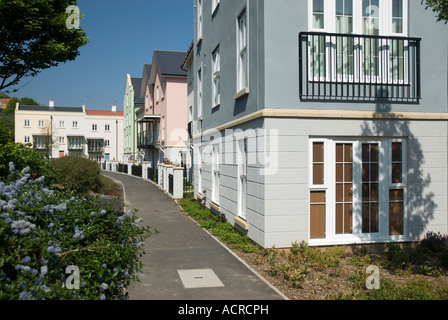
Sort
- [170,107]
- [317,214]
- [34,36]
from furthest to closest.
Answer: [170,107], [34,36], [317,214]

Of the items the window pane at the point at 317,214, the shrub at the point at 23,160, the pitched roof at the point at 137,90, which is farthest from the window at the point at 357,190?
the pitched roof at the point at 137,90

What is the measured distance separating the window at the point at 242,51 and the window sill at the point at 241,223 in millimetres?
3337

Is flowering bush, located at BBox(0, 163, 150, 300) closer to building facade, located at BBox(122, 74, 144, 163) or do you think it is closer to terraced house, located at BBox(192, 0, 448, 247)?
terraced house, located at BBox(192, 0, 448, 247)

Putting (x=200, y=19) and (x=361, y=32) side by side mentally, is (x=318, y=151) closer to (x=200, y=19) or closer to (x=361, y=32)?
(x=361, y=32)

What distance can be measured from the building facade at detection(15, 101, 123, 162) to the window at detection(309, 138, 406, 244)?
5975 centimetres

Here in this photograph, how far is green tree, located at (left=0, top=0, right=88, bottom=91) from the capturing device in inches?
455

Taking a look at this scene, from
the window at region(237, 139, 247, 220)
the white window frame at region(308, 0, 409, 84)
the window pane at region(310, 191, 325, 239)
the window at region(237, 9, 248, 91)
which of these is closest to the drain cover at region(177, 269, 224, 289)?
the window pane at region(310, 191, 325, 239)

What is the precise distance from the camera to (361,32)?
8.64 m

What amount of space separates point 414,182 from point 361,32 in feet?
11.5

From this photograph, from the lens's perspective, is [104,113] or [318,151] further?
[104,113]

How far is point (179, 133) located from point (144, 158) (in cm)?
1381

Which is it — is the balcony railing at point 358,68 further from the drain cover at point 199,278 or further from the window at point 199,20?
the window at point 199,20

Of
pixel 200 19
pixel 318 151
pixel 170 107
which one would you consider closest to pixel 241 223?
pixel 318 151

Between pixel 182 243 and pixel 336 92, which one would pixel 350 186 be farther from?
pixel 182 243
